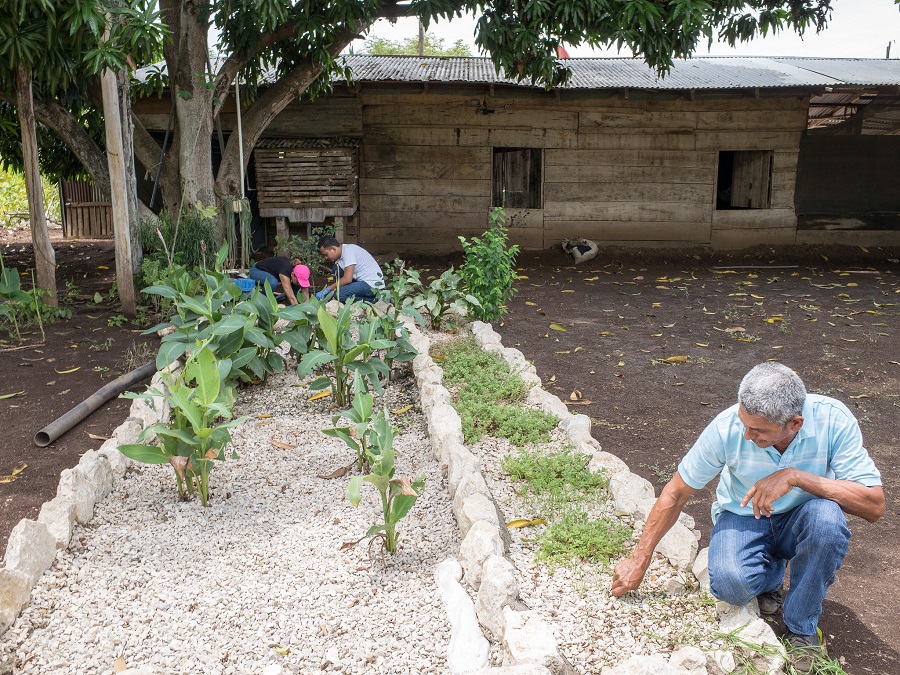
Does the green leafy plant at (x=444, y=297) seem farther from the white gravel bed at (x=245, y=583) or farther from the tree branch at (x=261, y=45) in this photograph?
the tree branch at (x=261, y=45)

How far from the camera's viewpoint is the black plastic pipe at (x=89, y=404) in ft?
14.7

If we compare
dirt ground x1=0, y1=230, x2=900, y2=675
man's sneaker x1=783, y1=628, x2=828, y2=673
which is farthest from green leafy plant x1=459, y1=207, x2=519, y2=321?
man's sneaker x1=783, y1=628, x2=828, y2=673

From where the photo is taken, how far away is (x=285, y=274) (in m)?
7.18

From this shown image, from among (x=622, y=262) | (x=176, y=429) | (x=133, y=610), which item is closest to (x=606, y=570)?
(x=133, y=610)

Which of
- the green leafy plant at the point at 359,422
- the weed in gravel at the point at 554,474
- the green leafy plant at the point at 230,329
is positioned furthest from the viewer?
the green leafy plant at the point at 230,329

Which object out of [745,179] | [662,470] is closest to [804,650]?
[662,470]

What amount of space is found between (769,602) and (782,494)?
620 millimetres

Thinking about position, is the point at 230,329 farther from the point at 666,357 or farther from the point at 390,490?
the point at 666,357

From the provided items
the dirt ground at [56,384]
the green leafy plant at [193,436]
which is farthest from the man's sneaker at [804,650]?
the dirt ground at [56,384]

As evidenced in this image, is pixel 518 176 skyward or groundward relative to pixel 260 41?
groundward

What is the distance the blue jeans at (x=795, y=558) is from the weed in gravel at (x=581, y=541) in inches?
15.6

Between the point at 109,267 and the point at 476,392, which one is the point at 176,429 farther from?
the point at 109,267

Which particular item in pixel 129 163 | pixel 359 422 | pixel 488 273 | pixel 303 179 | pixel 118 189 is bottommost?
pixel 359 422

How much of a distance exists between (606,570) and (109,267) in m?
10.3
